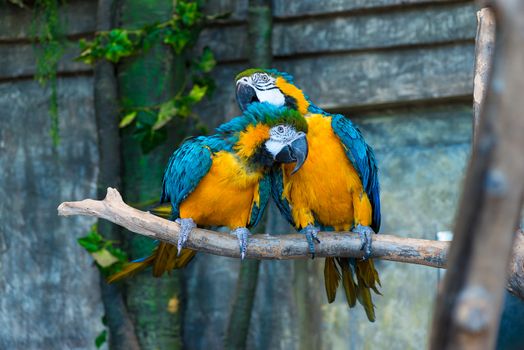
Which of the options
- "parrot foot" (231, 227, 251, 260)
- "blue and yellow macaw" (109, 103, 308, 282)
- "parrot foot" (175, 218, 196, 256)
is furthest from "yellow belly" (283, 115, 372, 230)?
"parrot foot" (175, 218, 196, 256)

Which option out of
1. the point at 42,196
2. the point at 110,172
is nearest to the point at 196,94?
the point at 110,172

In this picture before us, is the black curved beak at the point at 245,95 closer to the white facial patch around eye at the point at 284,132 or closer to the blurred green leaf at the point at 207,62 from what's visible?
the white facial patch around eye at the point at 284,132

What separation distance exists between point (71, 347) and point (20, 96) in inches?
47.5

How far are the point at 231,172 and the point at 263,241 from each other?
248mm

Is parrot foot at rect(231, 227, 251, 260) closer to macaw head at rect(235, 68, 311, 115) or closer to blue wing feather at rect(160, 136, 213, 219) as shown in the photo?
blue wing feather at rect(160, 136, 213, 219)

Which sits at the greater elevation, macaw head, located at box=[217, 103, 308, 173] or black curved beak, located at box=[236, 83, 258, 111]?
black curved beak, located at box=[236, 83, 258, 111]

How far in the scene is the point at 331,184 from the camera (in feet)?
8.92

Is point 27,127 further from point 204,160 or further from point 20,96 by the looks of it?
point 204,160

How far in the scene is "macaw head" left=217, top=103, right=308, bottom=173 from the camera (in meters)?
2.55

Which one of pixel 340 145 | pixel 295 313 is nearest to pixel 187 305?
pixel 295 313

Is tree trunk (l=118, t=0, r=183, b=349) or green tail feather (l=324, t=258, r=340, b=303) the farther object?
tree trunk (l=118, t=0, r=183, b=349)

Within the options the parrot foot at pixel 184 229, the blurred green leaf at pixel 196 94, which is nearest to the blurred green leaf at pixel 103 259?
the blurred green leaf at pixel 196 94

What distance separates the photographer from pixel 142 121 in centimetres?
369

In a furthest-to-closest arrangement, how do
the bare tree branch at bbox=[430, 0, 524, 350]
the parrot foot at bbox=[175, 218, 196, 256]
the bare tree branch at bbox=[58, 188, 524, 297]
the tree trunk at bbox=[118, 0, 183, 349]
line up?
the tree trunk at bbox=[118, 0, 183, 349], the parrot foot at bbox=[175, 218, 196, 256], the bare tree branch at bbox=[58, 188, 524, 297], the bare tree branch at bbox=[430, 0, 524, 350]
